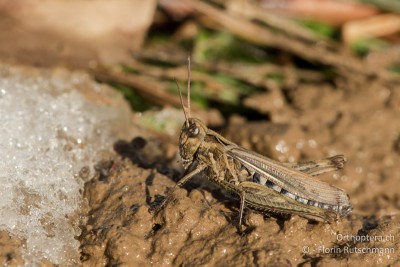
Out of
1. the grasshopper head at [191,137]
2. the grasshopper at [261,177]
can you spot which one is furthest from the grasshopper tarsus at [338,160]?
the grasshopper head at [191,137]

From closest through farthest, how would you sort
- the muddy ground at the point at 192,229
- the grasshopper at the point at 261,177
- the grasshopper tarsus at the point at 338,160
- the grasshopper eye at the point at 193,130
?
1. the muddy ground at the point at 192,229
2. the grasshopper at the point at 261,177
3. the grasshopper eye at the point at 193,130
4. the grasshopper tarsus at the point at 338,160

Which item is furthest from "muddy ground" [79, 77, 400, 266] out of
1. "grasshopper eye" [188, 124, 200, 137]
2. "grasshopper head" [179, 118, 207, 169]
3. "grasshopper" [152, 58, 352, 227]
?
"grasshopper eye" [188, 124, 200, 137]

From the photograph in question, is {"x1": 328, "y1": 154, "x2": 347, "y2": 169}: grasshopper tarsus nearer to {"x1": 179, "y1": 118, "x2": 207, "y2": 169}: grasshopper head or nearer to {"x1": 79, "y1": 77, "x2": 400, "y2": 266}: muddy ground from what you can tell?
{"x1": 79, "y1": 77, "x2": 400, "y2": 266}: muddy ground

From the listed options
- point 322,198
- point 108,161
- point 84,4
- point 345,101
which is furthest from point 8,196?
point 345,101

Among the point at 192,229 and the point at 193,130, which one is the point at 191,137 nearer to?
the point at 193,130

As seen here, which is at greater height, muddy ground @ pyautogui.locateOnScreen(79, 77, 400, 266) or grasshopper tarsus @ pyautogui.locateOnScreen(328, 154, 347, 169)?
grasshopper tarsus @ pyautogui.locateOnScreen(328, 154, 347, 169)

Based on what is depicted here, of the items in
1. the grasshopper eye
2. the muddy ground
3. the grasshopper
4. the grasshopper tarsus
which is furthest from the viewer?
the grasshopper tarsus

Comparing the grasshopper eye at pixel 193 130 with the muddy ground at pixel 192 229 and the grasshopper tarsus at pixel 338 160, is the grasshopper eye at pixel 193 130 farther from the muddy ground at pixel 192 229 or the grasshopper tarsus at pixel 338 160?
the grasshopper tarsus at pixel 338 160

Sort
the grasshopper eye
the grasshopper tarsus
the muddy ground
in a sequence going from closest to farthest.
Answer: the muddy ground, the grasshopper eye, the grasshopper tarsus

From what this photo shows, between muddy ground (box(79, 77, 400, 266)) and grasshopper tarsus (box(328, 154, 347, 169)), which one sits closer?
muddy ground (box(79, 77, 400, 266))
